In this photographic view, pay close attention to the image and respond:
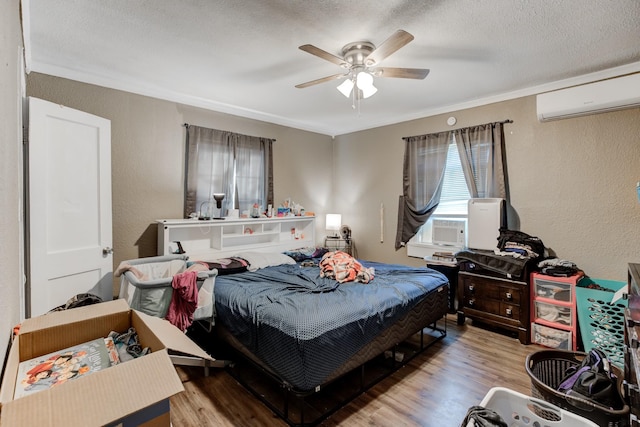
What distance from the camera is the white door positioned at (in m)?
2.24

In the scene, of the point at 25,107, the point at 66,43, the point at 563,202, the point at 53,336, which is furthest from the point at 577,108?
the point at 25,107

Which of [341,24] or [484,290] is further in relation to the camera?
[484,290]

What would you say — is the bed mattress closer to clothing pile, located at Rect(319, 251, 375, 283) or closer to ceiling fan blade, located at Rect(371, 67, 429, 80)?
clothing pile, located at Rect(319, 251, 375, 283)

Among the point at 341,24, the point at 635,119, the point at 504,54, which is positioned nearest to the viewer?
the point at 341,24

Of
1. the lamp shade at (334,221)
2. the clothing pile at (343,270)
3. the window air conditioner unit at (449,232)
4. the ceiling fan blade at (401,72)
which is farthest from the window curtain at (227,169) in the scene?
the window air conditioner unit at (449,232)

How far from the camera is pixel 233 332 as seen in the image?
91.6 inches

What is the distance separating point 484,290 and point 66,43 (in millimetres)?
4584

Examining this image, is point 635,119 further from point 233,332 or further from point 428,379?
point 233,332

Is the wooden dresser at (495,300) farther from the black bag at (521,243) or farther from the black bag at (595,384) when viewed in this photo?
the black bag at (595,384)

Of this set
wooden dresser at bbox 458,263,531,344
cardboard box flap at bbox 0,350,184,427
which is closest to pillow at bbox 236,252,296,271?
wooden dresser at bbox 458,263,531,344

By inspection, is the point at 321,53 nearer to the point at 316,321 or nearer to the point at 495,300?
the point at 316,321

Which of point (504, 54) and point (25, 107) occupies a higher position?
point (504, 54)

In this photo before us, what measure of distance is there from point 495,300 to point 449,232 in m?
1.05

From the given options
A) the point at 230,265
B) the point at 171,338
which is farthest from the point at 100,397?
the point at 230,265
